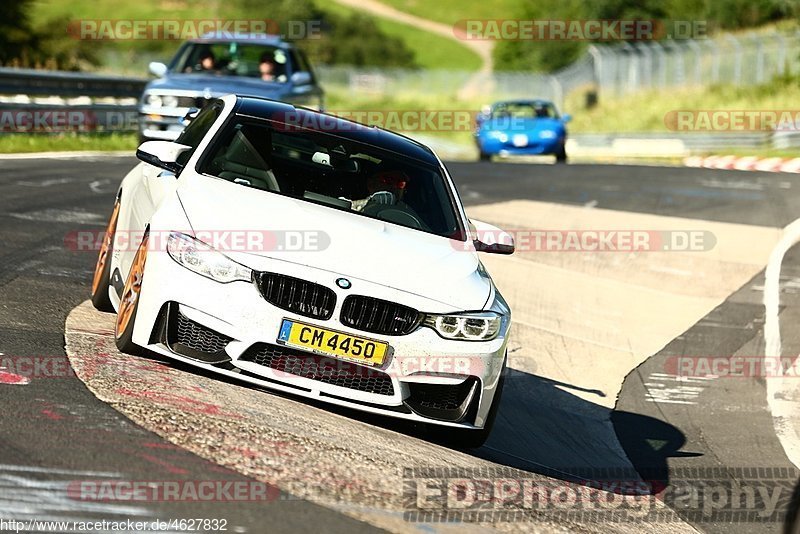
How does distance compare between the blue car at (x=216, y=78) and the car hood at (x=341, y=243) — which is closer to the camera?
the car hood at (x=341, y=243)

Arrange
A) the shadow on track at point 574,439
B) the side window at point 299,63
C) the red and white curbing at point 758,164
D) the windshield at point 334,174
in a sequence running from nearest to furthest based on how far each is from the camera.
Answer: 1. the shadow on track at point 574,439
2. the windshield at point 334,174
3. the side window at point 299,63
4. the red and white curbing at point 758,164

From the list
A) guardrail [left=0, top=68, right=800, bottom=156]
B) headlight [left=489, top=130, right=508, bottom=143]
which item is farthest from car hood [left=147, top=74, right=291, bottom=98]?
headlight [left=489, top=130, right=508, bottom=143]

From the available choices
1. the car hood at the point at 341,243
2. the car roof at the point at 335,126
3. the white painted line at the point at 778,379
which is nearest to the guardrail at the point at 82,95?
the white painted line at the point at 778,379

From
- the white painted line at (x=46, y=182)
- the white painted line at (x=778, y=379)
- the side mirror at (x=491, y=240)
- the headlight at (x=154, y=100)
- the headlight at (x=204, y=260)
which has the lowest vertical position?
the white painted line at (x=778, y=379)

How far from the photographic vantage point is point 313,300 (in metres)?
6.09

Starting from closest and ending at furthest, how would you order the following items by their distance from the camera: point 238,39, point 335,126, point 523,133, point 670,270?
point 335,126
point 670,270
point 238,39
point 523,133

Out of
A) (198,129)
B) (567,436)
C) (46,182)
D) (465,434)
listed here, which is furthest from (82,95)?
(465,434)

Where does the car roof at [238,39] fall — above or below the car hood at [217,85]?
above

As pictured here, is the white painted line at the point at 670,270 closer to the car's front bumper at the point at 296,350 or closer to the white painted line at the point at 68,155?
the car's front bumper at the point at 296,350

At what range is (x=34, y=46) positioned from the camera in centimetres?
3681

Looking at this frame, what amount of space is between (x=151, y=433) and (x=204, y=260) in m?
1.13

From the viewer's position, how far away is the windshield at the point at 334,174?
7262 millimetres

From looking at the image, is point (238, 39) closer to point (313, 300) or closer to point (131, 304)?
point (131, 304)

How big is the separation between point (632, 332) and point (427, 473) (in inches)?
226
